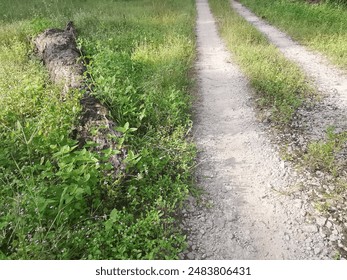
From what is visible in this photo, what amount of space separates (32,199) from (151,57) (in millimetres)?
5890

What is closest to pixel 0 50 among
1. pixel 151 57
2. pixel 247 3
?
pixel 151 57

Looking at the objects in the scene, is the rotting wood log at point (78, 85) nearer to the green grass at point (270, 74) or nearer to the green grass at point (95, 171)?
the green grass at point (95, 171)

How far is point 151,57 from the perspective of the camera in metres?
7.40

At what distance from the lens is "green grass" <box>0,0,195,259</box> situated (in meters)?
2.51

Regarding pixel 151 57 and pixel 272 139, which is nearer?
pixel 272 139

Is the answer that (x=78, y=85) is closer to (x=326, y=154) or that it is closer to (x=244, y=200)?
(x=244, y=200)

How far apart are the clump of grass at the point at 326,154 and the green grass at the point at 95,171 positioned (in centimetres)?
190

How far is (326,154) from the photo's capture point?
382 cm

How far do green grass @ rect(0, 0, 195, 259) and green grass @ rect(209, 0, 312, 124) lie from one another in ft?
6.11

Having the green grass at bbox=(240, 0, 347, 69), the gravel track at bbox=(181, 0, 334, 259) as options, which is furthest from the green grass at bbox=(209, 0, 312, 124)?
the green grass at bbox=(240, 0, 347, 69)

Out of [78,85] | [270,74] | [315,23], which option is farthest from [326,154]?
[315,23]

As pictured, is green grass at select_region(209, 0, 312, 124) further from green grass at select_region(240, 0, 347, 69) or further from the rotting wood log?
the rotting wood log

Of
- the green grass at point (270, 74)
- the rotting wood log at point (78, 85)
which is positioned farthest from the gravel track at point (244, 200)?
the rotting wood log at point (78, 85)
